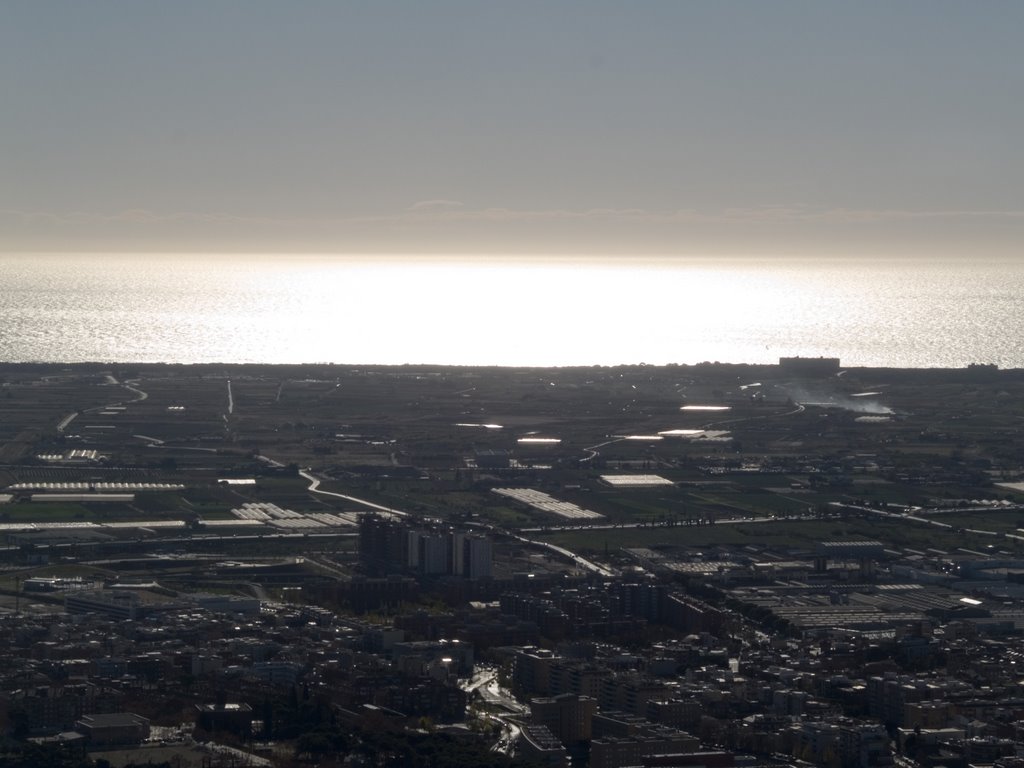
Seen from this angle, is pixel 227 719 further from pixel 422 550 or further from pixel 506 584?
pixel 422 550

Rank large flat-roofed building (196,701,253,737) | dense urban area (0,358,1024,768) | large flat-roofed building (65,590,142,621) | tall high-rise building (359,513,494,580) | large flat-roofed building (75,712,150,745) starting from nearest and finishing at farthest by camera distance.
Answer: large flat-roofed building (75,712,150,745) → large flat-roofed building (196,701,253,737) → dense urban area (0,358,1024,768) → large flat-roofed building (65,590,142,621) → tall high-rise building (359,513,494,580)

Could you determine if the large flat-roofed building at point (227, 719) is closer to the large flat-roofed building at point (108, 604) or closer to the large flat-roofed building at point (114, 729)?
the large flat-roofed building at point (114, 729)

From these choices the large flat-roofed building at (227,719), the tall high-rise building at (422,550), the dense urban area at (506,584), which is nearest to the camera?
the large flat-roofed building at (227,719)

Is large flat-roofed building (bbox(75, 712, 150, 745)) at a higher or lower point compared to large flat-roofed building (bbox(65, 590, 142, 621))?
lower

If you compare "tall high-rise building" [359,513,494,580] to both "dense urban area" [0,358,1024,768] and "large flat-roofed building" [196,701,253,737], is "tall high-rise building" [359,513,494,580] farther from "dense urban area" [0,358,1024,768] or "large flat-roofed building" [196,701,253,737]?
"large flat-roofed building" [196,701,253,737]

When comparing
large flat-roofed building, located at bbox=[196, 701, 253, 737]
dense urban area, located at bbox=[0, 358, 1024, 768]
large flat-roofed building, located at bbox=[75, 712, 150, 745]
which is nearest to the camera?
large flat-roofed building, located at bbox=[75, 712, 150, 745]

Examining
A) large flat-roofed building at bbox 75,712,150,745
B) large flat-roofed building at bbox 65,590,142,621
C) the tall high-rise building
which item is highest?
the tall high-rise building

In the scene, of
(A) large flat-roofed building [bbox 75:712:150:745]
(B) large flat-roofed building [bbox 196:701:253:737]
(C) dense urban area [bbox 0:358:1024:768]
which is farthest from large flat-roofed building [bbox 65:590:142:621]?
(A) large flat-roofed building [bbox 75:712:150:745]

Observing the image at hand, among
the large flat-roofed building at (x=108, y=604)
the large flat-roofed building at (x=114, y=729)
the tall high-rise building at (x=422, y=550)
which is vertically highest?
the tall high-rise building at (x=422, y=550)

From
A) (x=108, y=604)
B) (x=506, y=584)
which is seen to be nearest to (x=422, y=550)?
(x=506, y=584)

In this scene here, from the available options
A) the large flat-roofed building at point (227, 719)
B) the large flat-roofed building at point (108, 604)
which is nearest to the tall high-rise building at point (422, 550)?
the large flat-roofed building at point (108, 604)
